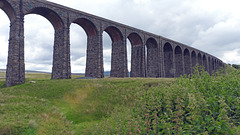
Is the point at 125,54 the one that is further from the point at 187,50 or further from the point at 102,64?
the point at 187,50

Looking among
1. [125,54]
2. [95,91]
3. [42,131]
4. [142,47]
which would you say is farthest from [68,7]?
[42,131]

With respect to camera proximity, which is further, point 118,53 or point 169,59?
point 169,59

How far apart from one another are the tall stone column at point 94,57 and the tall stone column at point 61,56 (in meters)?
5.48

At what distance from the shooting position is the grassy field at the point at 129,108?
4.80 m

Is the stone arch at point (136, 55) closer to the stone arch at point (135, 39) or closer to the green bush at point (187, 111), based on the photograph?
the stone arch at point (135, 39)

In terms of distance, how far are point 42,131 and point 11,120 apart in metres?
2.02

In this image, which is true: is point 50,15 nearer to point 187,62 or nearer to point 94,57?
point 94,57

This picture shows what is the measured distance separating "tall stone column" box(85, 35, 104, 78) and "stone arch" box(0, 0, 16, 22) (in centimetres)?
1314

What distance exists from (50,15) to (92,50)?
9468mm

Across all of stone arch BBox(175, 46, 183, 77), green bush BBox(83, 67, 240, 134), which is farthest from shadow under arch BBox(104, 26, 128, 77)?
green bush BBox(83, 67, 240, 134)

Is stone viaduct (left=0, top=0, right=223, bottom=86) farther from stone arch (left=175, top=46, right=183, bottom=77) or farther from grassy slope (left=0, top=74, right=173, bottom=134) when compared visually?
grassy slope (left=0, top=74, right=173, bottom=134)

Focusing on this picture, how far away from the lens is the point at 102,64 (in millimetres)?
31062

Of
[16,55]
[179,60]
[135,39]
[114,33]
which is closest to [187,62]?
[179,60]

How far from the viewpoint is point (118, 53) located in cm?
3656
